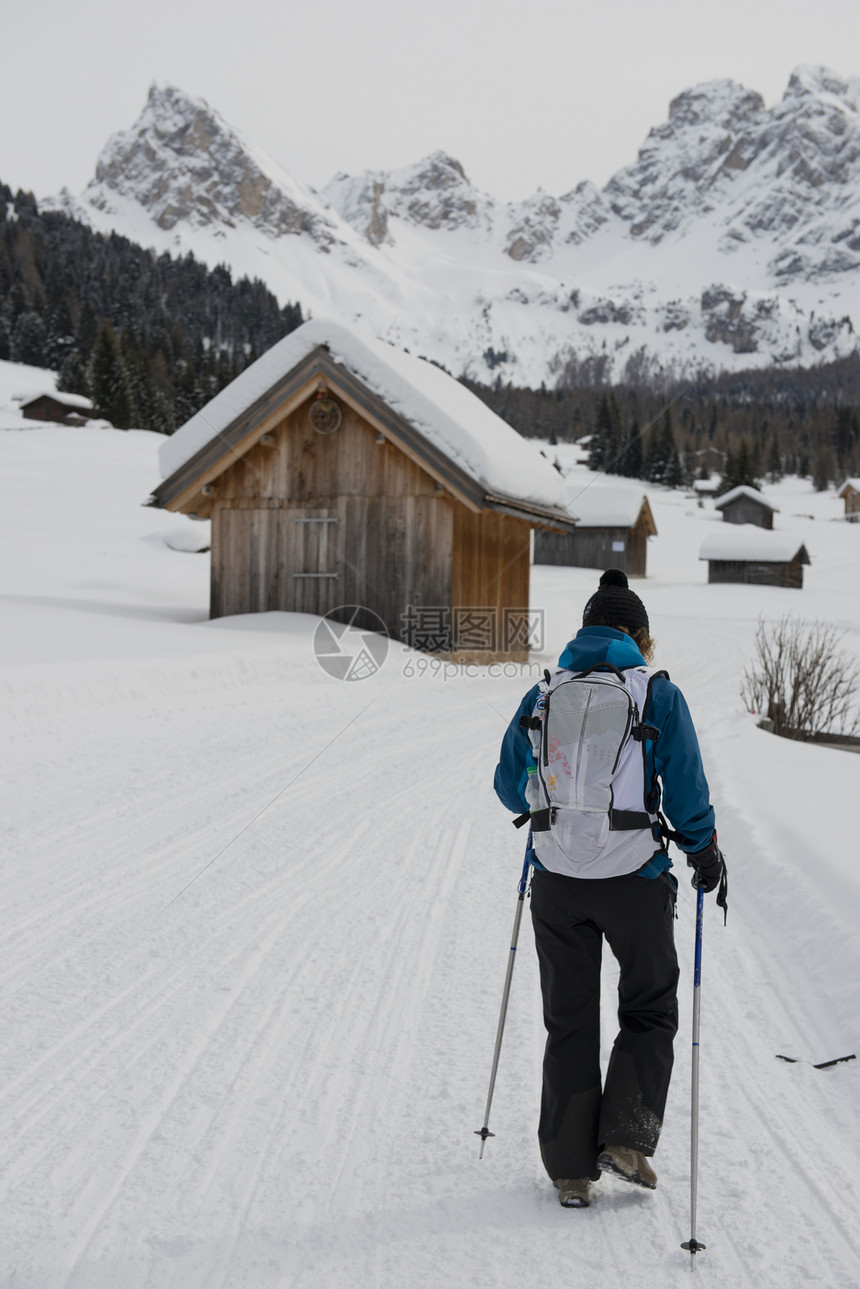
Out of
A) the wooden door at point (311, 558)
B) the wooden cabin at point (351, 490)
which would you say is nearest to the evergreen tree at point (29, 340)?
the wooden cabin at point (351, 490)

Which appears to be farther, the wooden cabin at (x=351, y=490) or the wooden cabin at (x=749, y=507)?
the wooden cabin at (x=749, y=507)

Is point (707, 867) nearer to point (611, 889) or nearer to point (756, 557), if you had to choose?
point (611, 889)

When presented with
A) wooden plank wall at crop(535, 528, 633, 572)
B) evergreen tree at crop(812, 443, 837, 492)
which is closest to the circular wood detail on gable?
wooden plank wall at crop(535, 528, 633, 572)

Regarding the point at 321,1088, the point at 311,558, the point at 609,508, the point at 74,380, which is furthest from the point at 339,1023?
the point at 74,380

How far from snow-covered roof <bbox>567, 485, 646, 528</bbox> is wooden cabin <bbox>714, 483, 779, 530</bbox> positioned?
23.1 metres

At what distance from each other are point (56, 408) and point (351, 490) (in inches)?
2092

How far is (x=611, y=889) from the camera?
9.08 ft

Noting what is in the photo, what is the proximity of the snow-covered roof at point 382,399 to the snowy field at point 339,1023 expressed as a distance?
590 centimetres

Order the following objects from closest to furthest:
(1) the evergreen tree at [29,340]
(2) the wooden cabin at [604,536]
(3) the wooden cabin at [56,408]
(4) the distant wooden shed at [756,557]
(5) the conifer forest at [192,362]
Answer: (4) the distant wooden shed at [756,557] → (2) the wooden cabin at [604,536] → (3) the wooden cabin at [56,408] → (5) the conifer forest at [192,362] → (1) the evergreen tree at [29,340]

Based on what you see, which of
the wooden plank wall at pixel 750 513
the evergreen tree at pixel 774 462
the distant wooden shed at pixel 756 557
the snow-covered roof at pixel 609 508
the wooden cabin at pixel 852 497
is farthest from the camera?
the evergreen tree at pixel 774 462

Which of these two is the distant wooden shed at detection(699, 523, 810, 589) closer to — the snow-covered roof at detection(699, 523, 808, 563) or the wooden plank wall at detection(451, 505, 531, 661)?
the snow-covered roof at detection(699, 523, 808, 563)

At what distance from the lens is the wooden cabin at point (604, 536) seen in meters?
46.0

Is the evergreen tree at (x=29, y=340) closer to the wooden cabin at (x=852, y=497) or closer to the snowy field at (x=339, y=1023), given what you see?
the wooden cabin at (x=852, y=497)

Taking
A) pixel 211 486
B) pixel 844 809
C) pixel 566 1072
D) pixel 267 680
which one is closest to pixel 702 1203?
pixel 566 1072
